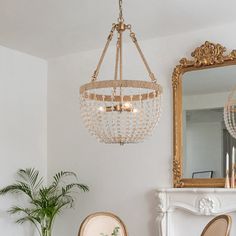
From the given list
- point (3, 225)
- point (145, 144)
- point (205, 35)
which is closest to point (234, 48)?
point (205, 35)

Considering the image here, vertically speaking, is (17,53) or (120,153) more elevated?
(17,53)

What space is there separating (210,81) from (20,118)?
6.93ft

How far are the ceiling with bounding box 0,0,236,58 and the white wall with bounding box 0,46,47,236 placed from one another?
34cm

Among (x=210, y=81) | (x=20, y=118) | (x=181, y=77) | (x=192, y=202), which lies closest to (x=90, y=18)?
(x=181, y=77)

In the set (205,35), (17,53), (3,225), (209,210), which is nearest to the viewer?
(209,210)

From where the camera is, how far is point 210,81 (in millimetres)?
4371

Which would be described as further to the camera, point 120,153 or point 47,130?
point 47,130

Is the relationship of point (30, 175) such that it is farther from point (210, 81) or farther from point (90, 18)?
point (210, 81)

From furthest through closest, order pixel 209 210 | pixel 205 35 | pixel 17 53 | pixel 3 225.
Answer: pixel 17 53 < pixel 3 225 < pixel 205 35 < pixel 209 210

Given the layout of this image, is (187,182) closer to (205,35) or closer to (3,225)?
(205,35)

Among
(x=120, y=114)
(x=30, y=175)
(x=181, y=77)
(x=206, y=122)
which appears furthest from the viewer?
(x=30, y=175)

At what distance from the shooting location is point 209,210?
414cm

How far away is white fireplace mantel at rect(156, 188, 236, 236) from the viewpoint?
13.4ft

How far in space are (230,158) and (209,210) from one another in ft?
1.63
